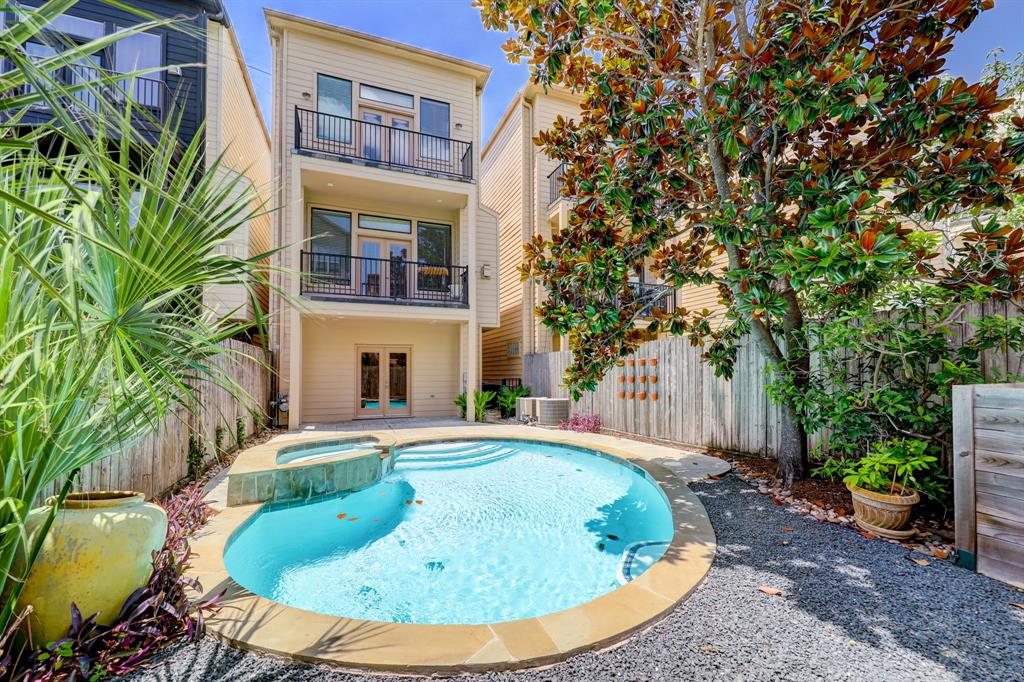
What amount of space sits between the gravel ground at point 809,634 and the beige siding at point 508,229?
10509 millimetres

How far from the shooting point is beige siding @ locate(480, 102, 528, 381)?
1334cm

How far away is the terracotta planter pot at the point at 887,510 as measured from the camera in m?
3.42

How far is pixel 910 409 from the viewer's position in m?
3.66

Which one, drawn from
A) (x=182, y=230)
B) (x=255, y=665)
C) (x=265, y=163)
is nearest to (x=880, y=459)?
(x=255, y=665)

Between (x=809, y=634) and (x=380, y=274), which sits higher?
(x=380, y=274)

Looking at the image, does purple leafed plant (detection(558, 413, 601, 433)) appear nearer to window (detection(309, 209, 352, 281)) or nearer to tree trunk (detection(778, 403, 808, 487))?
tree trunk (detection(778, 403, 808, 487))

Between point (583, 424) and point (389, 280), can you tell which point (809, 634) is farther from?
point (389, 280)

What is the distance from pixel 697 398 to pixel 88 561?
697 cm

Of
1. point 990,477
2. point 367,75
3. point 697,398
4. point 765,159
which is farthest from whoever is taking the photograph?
point 367,75

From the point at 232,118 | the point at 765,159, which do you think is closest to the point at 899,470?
the point at 765,159

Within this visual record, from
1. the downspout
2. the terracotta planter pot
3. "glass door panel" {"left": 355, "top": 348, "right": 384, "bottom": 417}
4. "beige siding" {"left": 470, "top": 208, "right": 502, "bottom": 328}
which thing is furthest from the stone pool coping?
the downspout

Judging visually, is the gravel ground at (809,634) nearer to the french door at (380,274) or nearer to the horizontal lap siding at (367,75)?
the french door at (380,274)

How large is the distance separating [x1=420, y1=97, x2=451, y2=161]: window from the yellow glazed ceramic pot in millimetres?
10847

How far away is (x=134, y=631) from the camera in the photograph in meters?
2.07
